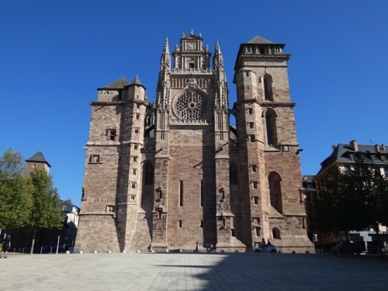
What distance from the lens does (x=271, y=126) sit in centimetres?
3966

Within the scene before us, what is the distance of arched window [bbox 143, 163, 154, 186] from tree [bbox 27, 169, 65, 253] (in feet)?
37.3

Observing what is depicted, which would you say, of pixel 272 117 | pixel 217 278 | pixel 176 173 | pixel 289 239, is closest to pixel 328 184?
pixel 289 239

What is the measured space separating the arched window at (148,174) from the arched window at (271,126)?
14077 millimetres

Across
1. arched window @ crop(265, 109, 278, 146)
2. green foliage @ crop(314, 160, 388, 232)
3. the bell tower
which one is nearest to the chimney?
the bell tower

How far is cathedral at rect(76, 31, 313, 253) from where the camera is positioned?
3391 cm

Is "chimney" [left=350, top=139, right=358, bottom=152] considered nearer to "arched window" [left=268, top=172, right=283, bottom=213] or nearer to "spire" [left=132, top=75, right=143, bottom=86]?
"arched window" [left=268, top=172, right=283, bottom=213]

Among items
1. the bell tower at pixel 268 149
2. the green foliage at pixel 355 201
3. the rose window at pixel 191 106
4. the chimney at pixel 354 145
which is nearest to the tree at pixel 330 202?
the green foliage at pixel 355 201

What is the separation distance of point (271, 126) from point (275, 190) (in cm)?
790

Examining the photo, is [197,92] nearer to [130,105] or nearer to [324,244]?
[130,105]

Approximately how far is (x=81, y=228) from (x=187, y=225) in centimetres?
1105

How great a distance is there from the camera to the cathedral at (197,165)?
33906 millimetres

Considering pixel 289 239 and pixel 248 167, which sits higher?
pixel 248 167

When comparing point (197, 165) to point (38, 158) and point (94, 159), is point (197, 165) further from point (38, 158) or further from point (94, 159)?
point (38, 158)

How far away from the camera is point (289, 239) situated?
33.9 meters
